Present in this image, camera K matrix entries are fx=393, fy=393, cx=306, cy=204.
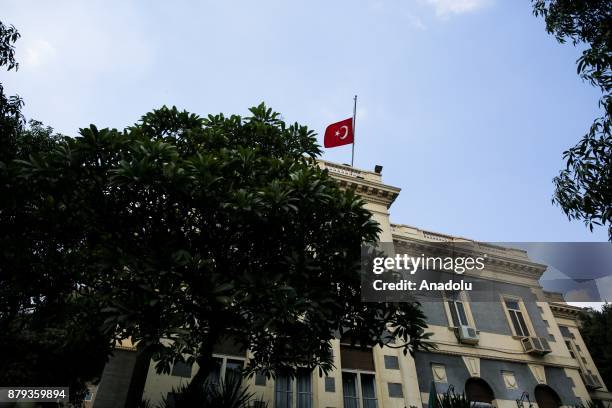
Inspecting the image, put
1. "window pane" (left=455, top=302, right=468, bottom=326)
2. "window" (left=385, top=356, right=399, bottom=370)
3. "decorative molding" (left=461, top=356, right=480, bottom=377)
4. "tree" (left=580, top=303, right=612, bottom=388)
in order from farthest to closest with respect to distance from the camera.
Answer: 1. "tree" (left=580, top=303, right=612, bottom=388)
2. "window pane" (left=455, top=302, right=468, bottom=326)
3. "decorative molding" (left=461, top=356, right=480, bottom=377)
4. "window" (left=385, top=356, right=399, bottom=370)

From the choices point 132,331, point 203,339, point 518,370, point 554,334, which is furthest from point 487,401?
A: point 132,331

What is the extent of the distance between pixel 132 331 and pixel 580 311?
1305 inches

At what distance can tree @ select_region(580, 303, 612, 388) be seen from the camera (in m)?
27.9

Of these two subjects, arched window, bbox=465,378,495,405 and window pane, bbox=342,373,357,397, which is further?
arched window, bbox=465,378,495,405

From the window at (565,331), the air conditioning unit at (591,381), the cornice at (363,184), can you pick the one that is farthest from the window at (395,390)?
the window at (565,331)

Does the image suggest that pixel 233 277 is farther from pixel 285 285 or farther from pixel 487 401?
pixel 487 401

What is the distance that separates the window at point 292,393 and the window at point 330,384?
0.61m

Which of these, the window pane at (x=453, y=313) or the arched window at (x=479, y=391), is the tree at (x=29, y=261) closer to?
the arched window at (x=479, y=391)

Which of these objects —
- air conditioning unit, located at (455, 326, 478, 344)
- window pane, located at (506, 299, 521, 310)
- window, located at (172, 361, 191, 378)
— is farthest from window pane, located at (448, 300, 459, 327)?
window, located at (172, 361, 191, 378)

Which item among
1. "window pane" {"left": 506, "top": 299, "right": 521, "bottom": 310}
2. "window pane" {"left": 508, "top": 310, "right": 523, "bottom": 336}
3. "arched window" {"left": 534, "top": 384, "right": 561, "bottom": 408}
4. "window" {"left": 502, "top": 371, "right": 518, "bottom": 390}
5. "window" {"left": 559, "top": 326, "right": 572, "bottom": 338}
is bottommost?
"arched window" {"left": 534, "top": 384, "right": 561, "bottom": 408}

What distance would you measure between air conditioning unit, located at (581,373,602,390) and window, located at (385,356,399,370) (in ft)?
55.9

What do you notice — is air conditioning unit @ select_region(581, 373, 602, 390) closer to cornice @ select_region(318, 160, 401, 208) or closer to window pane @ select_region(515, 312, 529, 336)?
window pane @ select_region(515, 312, 529, 336)

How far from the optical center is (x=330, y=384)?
1476 centimetres

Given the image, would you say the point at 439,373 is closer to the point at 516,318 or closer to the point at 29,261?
the point at 516,318
